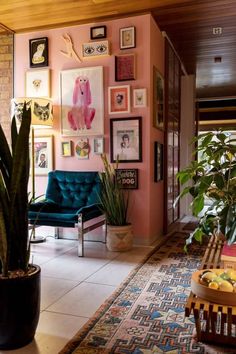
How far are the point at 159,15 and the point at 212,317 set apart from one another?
12.0 ft

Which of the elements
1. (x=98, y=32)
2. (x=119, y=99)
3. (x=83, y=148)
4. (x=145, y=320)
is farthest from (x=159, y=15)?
(x=145, y=320)

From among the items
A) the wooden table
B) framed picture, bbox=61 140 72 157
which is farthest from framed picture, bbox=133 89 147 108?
the wooden table

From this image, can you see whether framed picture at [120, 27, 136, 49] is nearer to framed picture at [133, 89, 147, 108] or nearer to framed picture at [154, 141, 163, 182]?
framed picture at [133, 89, 147, 108]

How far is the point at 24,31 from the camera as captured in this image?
178 inches

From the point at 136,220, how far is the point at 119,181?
0.53 metres

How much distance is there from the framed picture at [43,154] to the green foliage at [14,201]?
263cm

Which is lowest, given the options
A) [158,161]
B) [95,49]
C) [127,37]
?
[158,161]

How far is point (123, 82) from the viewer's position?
410 centimetres

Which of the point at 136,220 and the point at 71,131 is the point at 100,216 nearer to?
the point at 136,220

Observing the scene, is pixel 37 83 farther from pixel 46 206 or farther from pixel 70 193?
pixel 46 206

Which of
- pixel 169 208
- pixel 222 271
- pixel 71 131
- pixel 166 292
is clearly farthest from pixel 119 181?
pixel 222 271

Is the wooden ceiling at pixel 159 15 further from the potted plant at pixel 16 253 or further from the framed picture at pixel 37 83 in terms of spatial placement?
the potted plant at pixel 16 253

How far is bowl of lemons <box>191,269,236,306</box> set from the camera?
1.62 meters

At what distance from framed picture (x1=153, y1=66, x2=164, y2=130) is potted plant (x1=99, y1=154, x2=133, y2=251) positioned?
0.95 meters
